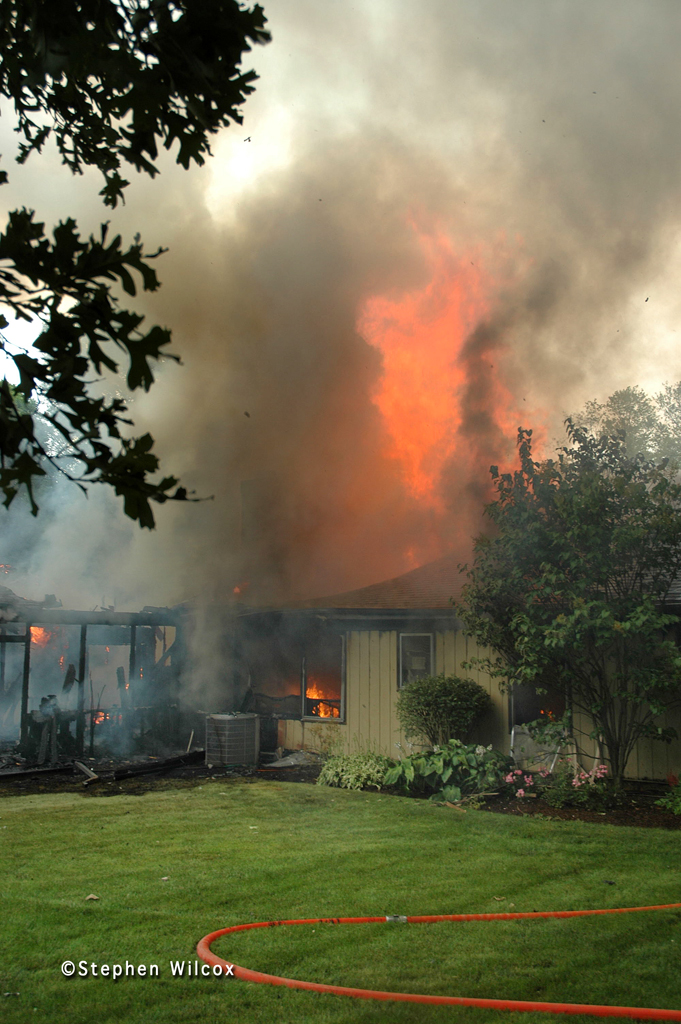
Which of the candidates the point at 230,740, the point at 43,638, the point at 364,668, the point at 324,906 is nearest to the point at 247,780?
the point at 230,740

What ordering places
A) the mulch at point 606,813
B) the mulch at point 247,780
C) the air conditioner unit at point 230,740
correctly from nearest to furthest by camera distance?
the mulch at point 606,813
the mulch at point 247,780
the air conditioner unit at point 230,740

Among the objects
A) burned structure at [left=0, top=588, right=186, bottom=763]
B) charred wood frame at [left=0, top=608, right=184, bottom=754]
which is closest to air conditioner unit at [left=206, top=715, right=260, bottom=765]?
burned structure at [left=0, top=588, right=186, bottom=763]

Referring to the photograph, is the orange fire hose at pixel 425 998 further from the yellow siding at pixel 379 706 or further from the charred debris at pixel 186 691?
the charred debris at pixel 186 691

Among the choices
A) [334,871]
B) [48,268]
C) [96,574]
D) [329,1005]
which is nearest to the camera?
[48,268]

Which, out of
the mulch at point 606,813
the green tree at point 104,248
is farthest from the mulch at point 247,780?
the green tree at point 104,248

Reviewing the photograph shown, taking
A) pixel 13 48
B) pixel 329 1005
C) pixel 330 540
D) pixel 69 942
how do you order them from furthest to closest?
pixel 330 540, pixel 69 942, pixel 329 1005, pixel 13 48

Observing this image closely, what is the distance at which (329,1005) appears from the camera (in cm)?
362

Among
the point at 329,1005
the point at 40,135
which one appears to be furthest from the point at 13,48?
the point at 329,1005

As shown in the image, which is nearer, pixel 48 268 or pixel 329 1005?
pixel 48 268

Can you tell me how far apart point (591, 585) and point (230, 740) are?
6.95 m

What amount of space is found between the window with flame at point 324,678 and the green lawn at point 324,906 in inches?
191

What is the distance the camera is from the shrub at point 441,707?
10.7 meters

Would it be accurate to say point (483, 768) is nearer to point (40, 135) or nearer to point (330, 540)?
point (40, 135)

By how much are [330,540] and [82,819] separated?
1210cm
